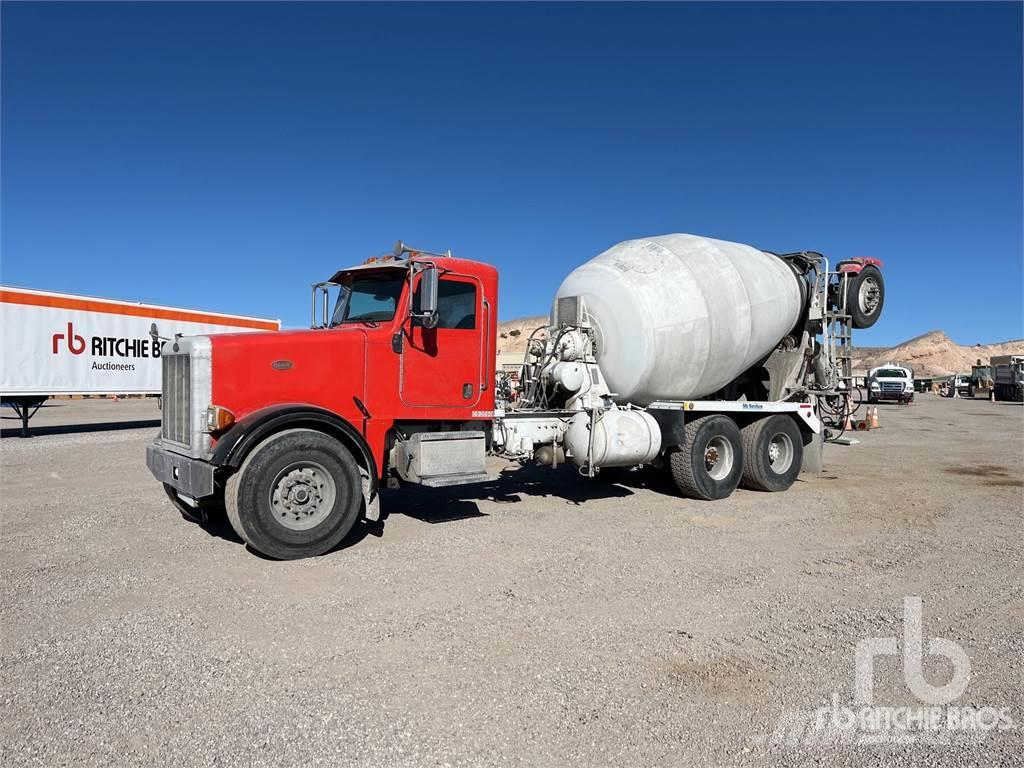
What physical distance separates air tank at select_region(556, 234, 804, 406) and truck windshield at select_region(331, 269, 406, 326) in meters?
2.99

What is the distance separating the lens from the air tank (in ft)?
28.6

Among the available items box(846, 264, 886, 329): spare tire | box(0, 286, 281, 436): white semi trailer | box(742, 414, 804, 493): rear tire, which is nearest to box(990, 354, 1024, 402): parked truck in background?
box(846, 264, 886, 329): spare tire

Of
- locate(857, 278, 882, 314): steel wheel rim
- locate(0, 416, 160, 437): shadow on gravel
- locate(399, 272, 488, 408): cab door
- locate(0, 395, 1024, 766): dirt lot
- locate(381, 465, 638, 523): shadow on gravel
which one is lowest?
locate(0, 395, 1024, 766): dirt lot

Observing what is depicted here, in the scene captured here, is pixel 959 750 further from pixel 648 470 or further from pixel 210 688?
pixel 648 470

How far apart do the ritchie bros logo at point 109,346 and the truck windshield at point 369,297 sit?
1395cm

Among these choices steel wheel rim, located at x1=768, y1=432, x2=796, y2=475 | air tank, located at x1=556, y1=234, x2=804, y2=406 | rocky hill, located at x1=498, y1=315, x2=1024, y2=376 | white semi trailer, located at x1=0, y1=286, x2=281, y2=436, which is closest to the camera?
air tank, located at x1=556, y1=234, x2=804, y2=406

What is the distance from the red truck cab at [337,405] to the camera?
5.89 m

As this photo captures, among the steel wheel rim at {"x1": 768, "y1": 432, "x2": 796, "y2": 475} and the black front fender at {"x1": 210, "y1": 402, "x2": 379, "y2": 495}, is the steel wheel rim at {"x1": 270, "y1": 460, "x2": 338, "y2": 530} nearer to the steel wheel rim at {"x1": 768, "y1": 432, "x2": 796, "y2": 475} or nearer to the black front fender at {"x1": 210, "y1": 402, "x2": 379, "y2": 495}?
the black front fender at {"x1": 210, "y1": 402, "x2": 379, "y2": 495}

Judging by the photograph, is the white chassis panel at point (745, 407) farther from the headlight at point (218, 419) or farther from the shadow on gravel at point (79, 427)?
the shadow on gravel at point (79, 427)

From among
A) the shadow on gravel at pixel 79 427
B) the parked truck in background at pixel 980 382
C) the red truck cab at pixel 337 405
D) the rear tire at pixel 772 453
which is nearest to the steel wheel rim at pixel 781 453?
the rear tire at pixel 772 453

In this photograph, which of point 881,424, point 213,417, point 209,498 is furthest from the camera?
point 881,424

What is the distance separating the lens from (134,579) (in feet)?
17.9

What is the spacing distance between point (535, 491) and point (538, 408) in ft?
4.35

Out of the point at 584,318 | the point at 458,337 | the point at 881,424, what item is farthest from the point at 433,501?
the point at 881,424
